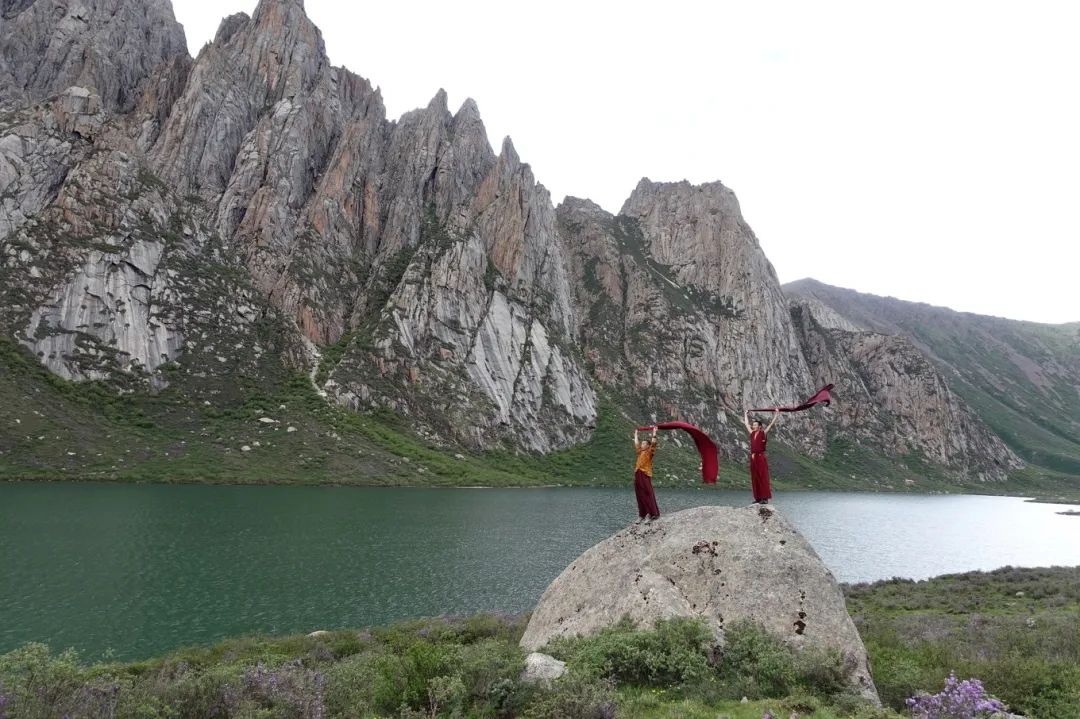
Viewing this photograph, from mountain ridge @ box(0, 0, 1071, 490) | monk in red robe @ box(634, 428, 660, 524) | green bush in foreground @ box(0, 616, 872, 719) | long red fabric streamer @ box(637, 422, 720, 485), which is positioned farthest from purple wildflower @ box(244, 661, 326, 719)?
mountain ridge @ box(0, 0, 1071, 490)

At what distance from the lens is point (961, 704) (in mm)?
9992

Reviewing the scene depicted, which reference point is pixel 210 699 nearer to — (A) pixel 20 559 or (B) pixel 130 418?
(A) pixel 20 559

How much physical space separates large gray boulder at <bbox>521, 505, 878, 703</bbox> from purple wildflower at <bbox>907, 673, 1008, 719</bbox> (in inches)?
136

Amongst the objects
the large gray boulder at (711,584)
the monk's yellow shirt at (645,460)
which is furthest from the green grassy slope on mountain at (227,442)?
the monk's yellow shirt at (645,460)

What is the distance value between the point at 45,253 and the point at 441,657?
489 ft

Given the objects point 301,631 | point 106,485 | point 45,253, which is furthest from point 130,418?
point 301,631

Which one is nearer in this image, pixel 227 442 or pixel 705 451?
pixel 705 451

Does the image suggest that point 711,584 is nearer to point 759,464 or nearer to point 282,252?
point 759,464

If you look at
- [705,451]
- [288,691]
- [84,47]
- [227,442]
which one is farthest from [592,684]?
[84,47]

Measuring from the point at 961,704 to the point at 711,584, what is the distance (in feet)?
25.0

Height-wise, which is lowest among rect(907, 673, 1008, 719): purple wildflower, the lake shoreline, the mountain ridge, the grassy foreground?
the lake shoreline

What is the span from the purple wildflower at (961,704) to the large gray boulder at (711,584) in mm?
3466

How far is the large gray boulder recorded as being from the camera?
1580cm

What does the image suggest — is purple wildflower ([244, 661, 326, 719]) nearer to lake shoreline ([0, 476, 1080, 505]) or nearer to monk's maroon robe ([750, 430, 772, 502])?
monk's maroon robe ([750, 430, 772, 502])
